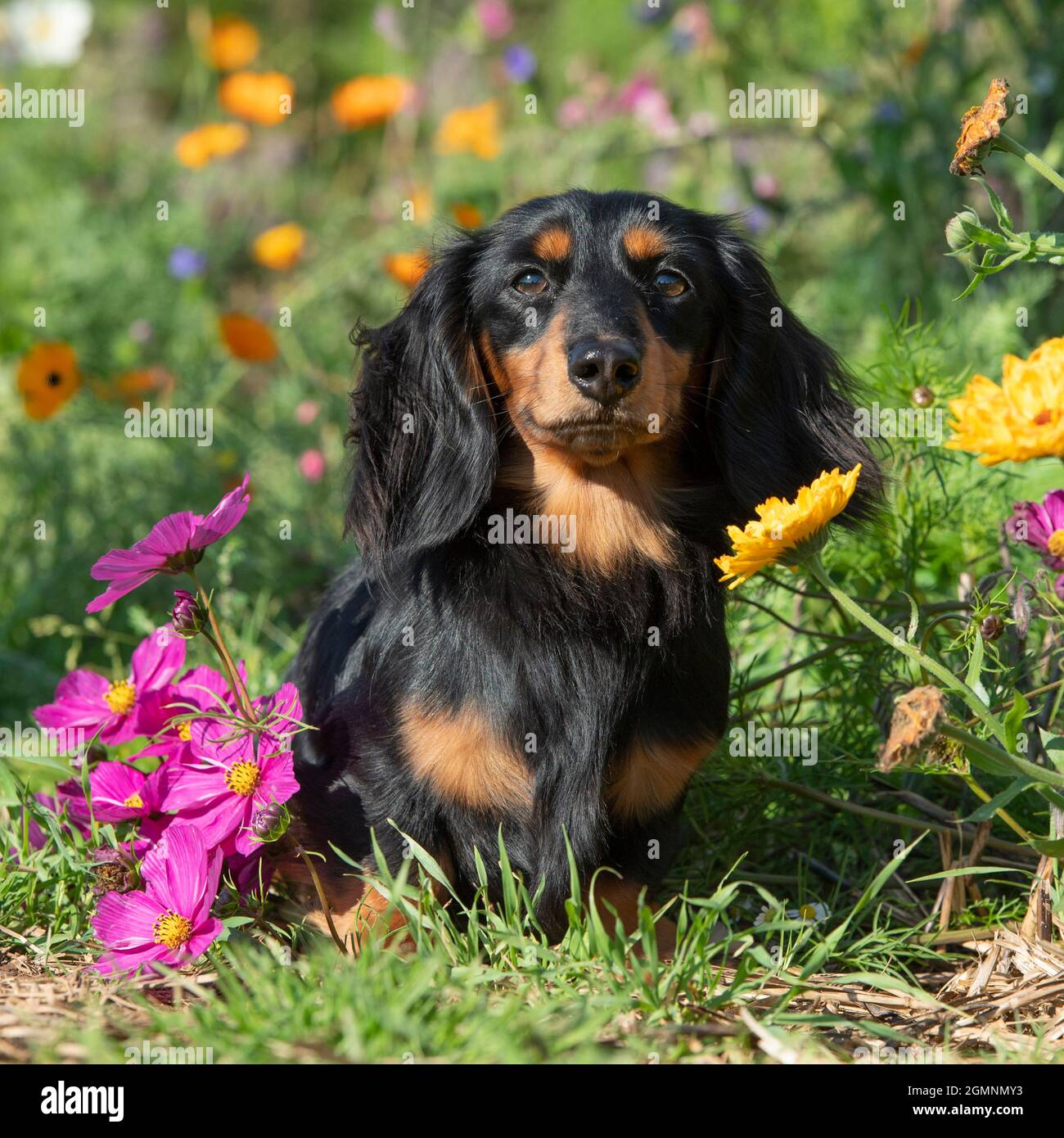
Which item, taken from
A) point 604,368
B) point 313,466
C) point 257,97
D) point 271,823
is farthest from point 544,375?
point 257,97

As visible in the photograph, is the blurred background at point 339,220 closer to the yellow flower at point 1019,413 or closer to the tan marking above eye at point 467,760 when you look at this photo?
the tan marking above eye at point 467,760

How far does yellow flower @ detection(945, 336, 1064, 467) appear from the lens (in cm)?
191

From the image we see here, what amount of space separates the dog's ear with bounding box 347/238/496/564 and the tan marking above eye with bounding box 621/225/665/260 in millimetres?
357

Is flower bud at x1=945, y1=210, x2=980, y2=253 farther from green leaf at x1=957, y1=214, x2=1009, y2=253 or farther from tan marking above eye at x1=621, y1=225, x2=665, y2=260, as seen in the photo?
tan marking above eye at x1=621, y1=225, x2=665, y2=260

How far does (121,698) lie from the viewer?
2760 millimetres

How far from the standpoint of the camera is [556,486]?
2633mm

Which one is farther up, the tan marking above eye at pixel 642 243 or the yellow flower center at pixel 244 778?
the tan marking above eye at pixel 642 243

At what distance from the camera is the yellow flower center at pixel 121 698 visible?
9.05 feet

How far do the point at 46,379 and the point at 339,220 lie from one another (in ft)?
7.73

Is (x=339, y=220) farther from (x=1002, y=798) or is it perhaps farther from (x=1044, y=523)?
(x=1002, y=798)

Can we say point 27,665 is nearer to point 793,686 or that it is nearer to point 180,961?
point 180,961

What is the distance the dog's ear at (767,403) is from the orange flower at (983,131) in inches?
24.4

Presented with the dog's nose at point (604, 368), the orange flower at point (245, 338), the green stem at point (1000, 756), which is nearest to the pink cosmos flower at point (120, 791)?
the dog's nose at point (604, 368)
